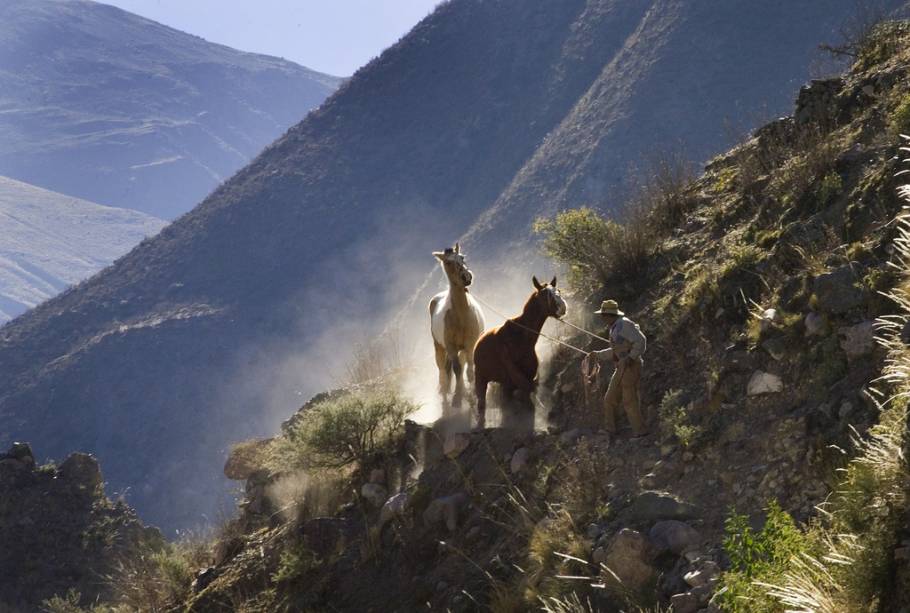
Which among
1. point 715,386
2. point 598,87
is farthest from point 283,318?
point 715,386

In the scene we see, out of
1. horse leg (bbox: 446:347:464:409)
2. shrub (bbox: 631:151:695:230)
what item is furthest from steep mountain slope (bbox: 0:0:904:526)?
horse leg (bbox: 446:347:464:409)

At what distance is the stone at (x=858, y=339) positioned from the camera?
856 centimetres

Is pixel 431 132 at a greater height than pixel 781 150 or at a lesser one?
greater

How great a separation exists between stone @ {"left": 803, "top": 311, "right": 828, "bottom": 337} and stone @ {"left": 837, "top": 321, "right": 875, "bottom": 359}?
0.29 meters

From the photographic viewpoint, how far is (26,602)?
22.7m

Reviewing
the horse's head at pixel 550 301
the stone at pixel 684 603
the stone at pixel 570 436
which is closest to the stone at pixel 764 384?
the stone at pixel 570 436

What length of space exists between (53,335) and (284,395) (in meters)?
18.0

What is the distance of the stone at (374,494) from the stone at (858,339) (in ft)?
20.7

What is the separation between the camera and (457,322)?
14.3 m

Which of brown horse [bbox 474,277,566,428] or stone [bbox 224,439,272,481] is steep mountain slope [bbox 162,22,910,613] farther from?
stone [bbox 224,439,272,481]

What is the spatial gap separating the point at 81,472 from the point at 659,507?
22.7 metres

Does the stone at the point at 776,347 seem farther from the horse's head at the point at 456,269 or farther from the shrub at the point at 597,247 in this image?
the horse's head at the point at 456,269

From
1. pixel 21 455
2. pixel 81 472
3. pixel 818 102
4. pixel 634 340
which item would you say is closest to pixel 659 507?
pixel 634 340

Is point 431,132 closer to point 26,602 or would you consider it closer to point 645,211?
point 26,602
